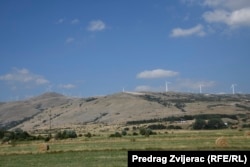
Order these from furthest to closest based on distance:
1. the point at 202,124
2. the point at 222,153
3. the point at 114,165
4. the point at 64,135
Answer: the point at 202,124 → the point at 64,135 → the point at 114,165 → the point at 222,153

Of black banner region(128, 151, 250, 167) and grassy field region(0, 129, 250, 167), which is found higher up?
black banner region(128, 151, 250, 167)

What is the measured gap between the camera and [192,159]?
13.3 m

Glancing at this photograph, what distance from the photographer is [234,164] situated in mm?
13195

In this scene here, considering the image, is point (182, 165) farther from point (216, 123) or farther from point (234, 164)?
point (216, 123)

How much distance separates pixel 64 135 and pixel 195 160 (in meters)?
105

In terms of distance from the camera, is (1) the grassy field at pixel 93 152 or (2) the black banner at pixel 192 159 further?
(1) the grassy field at pixel 93 152

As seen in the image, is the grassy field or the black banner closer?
the black banner

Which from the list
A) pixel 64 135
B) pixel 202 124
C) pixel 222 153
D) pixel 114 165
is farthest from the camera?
pixel 202 124

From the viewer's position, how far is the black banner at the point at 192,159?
1313 cm

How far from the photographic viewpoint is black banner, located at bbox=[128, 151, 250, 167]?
43.1 feet

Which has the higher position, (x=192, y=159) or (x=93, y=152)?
(x=192, y=159)

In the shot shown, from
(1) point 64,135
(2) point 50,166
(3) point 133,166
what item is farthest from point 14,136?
(3) point 133,166

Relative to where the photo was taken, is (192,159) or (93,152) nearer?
(192,159)

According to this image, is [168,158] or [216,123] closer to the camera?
[168,158]
